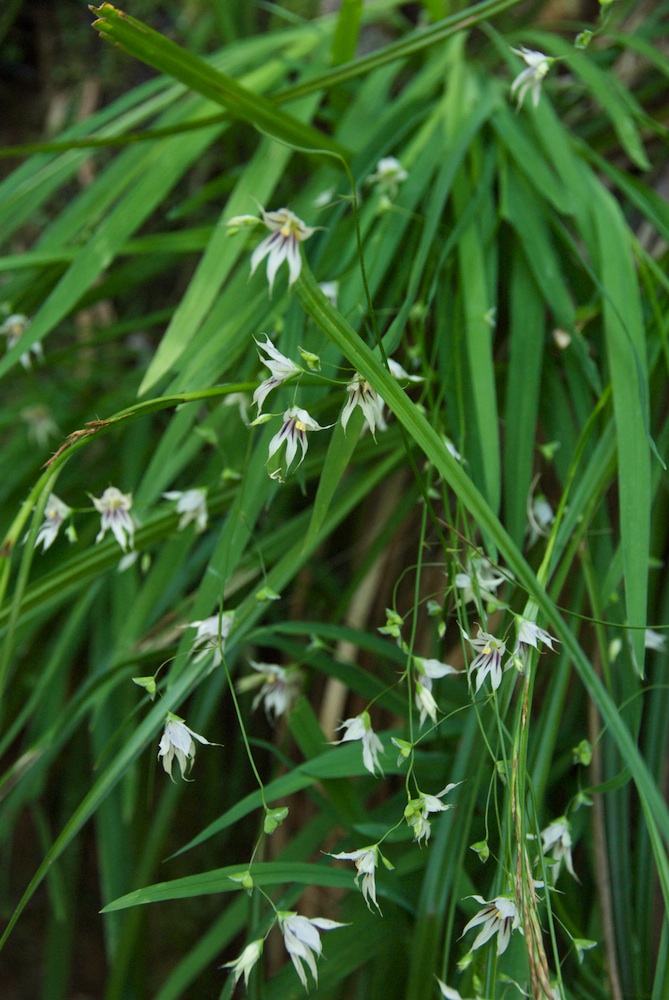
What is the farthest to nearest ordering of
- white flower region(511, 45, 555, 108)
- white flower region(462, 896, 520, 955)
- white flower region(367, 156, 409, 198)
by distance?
white flower region(367, 156, 409, 198) < white flower region(511, 45, 555, 108) < white flower region(462, 896, 520, 955)

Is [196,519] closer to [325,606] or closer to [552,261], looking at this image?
[325,606]

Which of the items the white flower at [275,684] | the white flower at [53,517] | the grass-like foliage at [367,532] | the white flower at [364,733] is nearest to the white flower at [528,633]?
the grass-like foliage at [367,532]

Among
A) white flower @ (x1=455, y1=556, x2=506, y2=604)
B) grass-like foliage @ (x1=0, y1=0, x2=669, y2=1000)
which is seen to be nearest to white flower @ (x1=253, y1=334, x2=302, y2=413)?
grass-like foliage @ (x1=0, y1=0, x2=669, y2=1000)

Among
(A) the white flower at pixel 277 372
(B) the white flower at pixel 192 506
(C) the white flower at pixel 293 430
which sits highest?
(A) the white flower at pixel 277 372

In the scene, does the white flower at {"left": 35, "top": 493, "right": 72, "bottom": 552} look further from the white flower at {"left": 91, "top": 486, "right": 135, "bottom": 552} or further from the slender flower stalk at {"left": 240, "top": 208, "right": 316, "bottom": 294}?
the slender flower stalk at {"left": 240, "top": 208, "right": 316, "bottom": 294}

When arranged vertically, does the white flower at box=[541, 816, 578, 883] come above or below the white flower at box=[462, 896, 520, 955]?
below

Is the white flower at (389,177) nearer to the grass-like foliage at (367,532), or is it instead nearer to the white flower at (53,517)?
the grass-like foliage at (367,532)

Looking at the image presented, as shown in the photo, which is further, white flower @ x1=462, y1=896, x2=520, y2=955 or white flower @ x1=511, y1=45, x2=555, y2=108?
white flower @ x1=511, y1=45, x2=555, y2=108
